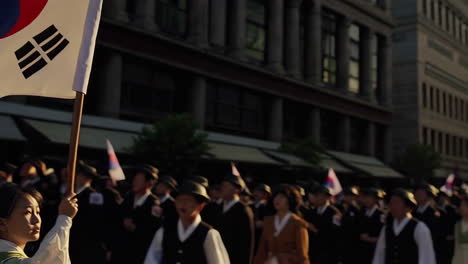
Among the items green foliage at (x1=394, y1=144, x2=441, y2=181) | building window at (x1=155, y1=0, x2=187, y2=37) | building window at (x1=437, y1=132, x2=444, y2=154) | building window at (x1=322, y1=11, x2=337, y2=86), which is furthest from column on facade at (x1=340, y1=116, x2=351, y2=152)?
→ building window at (x1=437, y1=132, x2=444, y2=154)

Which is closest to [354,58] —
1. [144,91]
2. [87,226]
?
[144,91]

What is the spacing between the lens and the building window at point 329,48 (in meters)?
37.3

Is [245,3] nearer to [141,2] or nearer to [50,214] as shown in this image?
[141,2]

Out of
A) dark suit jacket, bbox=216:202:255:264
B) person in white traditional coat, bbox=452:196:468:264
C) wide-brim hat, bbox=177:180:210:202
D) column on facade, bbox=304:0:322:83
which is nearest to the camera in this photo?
wide-brim hat, bbox=177:180:210:202

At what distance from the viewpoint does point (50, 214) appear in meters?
9.60

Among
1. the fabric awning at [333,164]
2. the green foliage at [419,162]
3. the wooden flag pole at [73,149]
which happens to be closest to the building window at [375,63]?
the green foliage at [419,162]

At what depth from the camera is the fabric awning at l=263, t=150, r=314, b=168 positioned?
1088 inches

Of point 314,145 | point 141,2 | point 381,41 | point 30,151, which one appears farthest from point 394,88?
point 30,151

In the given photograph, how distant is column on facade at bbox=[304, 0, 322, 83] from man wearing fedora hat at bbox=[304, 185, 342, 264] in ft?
77.8

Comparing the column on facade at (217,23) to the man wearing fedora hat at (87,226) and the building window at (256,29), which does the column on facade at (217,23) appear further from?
the man wearing fedora hat at (87,226)

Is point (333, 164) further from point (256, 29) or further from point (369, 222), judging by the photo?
point (369, 222)

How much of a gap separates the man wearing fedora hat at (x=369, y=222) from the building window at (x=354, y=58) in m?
29.1

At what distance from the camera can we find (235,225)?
8.77 meters

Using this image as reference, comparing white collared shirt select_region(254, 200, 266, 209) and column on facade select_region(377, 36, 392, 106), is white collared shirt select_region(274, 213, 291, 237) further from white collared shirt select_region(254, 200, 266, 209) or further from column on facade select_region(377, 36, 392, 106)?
column on facade select_region(377, 36, 392, 106)
